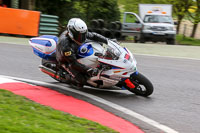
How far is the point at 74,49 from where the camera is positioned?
7.05 metres

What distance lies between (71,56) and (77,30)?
0.52 metres

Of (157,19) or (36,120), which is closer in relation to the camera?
(36,120)

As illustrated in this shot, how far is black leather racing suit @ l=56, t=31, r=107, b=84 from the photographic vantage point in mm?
6930

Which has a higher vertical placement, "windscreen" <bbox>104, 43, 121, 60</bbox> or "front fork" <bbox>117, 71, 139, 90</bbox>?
"windscreen" <bbox>104, 43, 121, 60</bbox>

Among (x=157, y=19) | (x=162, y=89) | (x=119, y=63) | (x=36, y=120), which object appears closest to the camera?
(x=36, y=120)

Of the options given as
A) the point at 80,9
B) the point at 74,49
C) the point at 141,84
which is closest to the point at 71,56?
the point at 74,49

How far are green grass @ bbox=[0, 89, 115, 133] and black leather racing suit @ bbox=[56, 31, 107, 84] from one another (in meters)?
1.45

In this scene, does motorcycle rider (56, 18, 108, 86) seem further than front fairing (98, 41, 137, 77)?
Yes

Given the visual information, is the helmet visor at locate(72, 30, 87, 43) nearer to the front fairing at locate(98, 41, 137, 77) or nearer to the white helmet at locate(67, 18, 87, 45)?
the white helmet at locate(67, 18, 87, 45)

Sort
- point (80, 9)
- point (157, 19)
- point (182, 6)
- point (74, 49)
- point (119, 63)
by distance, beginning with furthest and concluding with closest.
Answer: point (80, 9) → point (182, 6) → point (157, 19) → point (74, 49) → point (119, 63)

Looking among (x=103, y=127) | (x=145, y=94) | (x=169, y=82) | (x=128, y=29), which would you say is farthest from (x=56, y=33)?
(x=103, y=127)

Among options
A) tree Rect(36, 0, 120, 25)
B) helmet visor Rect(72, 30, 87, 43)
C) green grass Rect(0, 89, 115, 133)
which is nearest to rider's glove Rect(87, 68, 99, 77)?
helmet visor Rect(72, 30, 87, 43)

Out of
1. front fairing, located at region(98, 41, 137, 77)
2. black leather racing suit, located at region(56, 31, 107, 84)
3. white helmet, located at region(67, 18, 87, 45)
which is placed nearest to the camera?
front fairing, located at region(98, 41, 137, 77)

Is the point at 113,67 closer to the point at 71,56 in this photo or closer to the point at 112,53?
the point at 112,53
